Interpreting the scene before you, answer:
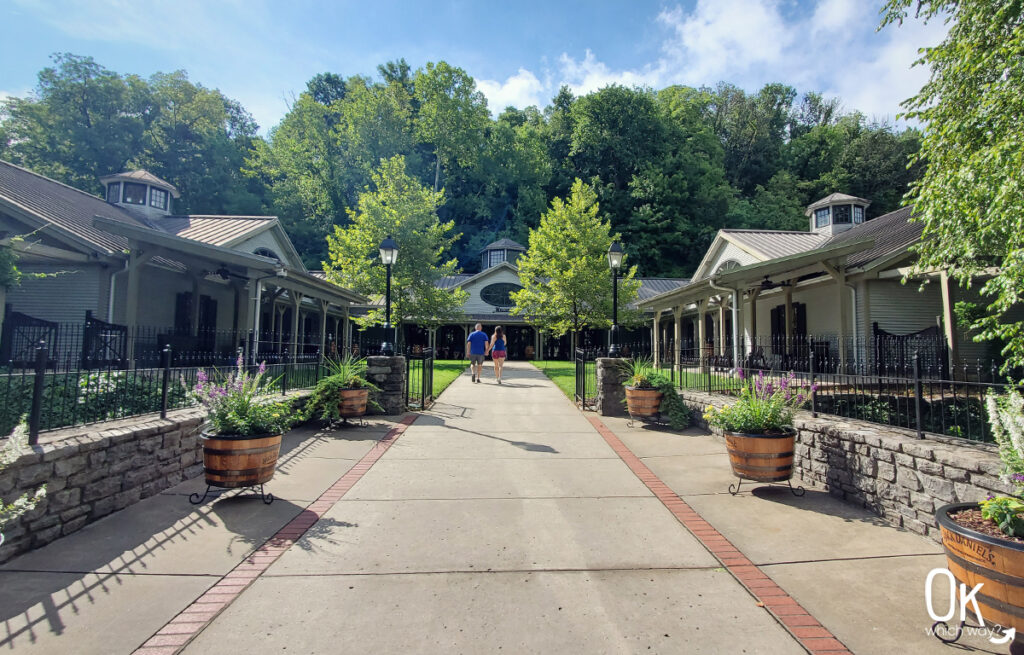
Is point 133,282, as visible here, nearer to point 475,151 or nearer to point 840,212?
point 840,212

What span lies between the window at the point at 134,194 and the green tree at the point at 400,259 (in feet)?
24.4

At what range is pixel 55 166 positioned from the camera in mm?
34281

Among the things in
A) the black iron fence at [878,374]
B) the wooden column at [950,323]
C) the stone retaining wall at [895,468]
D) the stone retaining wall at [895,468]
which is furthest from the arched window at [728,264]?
the stone retaining wall at [895,468]

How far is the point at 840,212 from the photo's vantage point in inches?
829

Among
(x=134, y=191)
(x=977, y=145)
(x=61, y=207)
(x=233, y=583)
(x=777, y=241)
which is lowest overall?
(x=233, y=583)

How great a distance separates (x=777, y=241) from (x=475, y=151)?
3524 centimetres

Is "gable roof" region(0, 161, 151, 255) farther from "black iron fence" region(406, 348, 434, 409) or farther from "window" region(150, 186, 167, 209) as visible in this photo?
"black iron fence" region(406, 348, 434, 409)

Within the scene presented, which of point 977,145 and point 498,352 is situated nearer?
point 977,145

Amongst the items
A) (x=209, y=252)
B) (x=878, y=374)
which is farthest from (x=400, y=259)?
(x=878, y=374)

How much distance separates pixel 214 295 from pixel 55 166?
88.6 feet

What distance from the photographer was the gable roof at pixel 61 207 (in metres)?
11.9

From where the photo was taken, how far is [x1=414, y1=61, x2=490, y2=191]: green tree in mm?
48062

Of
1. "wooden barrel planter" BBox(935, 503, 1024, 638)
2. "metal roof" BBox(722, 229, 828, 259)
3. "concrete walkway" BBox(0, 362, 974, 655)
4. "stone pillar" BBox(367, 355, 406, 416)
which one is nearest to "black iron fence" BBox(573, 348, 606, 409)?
"stone pillar" BBox(367, 355, 406, 416)

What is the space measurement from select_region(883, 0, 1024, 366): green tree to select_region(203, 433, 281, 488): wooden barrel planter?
901 centimetres
